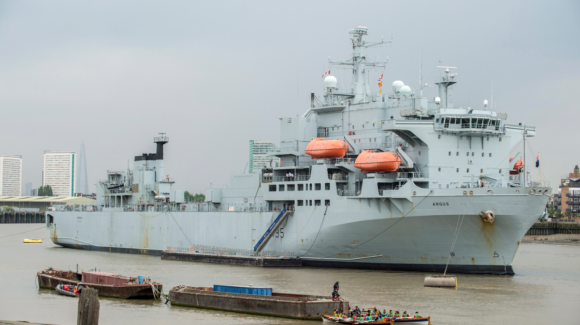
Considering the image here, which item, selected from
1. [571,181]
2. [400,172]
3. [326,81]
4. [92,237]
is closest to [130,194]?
[92,237]

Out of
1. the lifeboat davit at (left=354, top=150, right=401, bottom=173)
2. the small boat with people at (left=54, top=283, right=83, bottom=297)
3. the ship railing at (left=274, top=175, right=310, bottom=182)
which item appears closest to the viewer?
the small boat with people at (left=54, top=283, right=83, bottom=297)

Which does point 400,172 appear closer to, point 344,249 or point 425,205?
point 425,205

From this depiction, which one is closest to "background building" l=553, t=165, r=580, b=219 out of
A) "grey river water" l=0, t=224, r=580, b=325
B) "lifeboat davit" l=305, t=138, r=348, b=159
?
"grey river water" l=0, t=224, r=580, b=325

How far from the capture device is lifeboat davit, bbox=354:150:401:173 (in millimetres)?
30828

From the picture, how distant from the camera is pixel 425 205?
29922 mm

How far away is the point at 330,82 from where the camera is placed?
125 ft

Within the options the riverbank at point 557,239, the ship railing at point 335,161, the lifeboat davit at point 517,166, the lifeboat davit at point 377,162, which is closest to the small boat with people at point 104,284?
the lifeboat davit at point 377,162

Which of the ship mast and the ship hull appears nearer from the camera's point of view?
the ship hull

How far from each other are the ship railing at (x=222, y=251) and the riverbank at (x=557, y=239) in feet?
120

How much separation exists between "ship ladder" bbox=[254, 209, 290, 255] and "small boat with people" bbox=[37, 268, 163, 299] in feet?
31.9

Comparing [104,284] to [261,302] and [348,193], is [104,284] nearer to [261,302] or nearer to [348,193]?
[261,302]

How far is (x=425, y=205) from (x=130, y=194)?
1101 inches

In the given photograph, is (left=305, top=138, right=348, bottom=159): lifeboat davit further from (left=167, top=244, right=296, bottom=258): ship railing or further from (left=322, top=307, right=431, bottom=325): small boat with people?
(left=322, top=307, right=431, bottom=325): small boat with people

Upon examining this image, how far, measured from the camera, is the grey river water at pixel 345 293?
72.8ft
